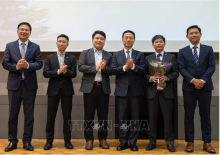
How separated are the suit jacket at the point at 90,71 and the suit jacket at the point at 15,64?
61 cm

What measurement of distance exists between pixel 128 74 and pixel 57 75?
960mm

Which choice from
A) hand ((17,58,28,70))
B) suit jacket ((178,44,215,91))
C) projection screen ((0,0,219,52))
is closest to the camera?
hand ((17,58,28,70))

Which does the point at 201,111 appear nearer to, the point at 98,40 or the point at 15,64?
the point at 98,40

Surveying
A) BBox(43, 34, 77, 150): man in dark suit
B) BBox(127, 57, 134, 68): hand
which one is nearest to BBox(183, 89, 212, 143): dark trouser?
BBox(127, 57, 134, 68): hand

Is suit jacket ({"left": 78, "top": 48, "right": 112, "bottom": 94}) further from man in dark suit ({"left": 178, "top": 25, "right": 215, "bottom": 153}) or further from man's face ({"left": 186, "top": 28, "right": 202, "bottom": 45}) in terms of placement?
man's face ({"left": 186, "top": 28, "right": 202, "bottom": 45})

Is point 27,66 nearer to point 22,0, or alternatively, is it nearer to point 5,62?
point 5,62

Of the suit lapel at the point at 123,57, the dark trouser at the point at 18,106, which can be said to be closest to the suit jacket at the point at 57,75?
the dark trouser at the point at 18,106

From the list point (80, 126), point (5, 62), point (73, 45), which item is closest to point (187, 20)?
point (73, 45)

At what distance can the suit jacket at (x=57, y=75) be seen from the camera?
3264 mm

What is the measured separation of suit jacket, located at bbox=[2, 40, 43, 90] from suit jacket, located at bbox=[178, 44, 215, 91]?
1941 millimetres

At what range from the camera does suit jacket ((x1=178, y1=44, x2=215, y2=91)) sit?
3.15m

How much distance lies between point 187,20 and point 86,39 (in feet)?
5.37

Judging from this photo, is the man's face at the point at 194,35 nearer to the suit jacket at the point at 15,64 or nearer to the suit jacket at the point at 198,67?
the suit jacket at the point at 198,67

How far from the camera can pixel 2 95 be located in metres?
4.11
